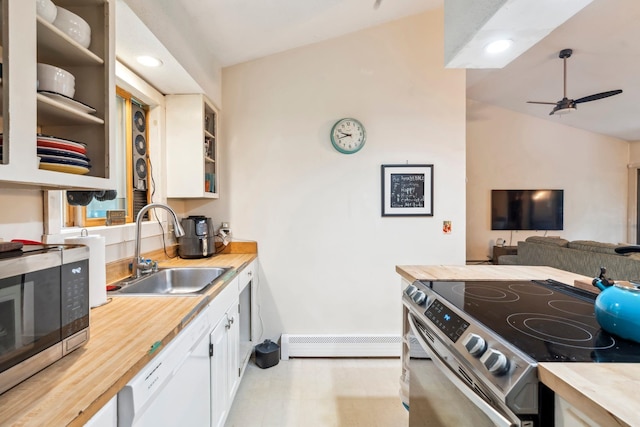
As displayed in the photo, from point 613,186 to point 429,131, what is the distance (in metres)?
5.48

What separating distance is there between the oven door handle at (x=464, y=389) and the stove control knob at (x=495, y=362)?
0.31ft

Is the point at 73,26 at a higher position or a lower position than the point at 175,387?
higher

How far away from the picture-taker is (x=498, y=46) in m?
1.53

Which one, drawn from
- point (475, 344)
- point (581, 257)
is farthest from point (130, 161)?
point (581, 257)

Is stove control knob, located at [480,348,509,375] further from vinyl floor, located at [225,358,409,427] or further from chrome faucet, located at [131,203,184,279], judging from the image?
chrome faucet, located at [131,203,184,279]

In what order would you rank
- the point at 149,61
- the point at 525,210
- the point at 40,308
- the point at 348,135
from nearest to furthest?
the point at 40,308 → the point at 149,61 → the point at 348,135 → the point at 525,210

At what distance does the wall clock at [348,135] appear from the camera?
2.67m

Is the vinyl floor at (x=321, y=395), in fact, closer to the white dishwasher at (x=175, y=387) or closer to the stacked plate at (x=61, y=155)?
the white dishwasher at (x=175, y=387)

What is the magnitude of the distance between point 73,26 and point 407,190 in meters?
2.37

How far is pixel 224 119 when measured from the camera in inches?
107

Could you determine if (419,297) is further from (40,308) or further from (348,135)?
(348,135)

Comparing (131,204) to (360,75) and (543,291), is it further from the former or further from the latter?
(543,291)

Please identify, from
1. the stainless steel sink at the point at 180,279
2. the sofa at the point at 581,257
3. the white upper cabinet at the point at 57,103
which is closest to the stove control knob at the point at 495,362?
the white upper cabinet at the point at 57,103

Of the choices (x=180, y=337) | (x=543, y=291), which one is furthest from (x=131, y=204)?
(x=543, y=291)
